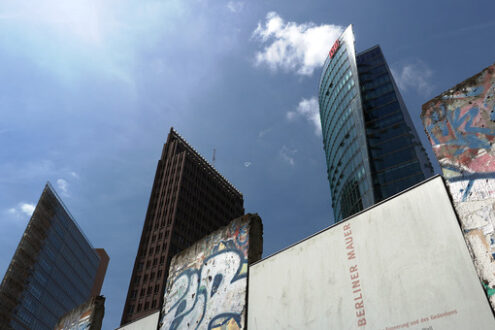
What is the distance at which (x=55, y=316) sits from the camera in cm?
8512

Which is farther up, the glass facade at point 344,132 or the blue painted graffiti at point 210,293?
the glass facade at point 344,132

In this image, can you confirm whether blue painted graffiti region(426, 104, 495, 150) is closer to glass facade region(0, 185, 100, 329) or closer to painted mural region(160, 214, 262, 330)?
painted mural region(160, 214, 262, 330)

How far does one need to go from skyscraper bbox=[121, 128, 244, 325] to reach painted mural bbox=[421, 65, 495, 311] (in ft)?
221

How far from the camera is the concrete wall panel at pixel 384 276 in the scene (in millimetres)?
7586

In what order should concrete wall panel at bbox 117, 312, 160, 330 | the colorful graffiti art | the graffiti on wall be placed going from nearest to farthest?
the colorful graffiti art → concrete wall panel at bbox 117, 312, 160, 330 → the graffiti on wall

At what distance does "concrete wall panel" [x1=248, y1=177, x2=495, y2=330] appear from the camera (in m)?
7.59

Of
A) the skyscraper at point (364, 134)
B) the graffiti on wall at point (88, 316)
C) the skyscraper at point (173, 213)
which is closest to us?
the graffiti on wall at point (88, 316)

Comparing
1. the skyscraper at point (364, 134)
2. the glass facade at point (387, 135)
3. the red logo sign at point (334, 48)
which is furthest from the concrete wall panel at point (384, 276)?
the red logo sign at point (334, 48)

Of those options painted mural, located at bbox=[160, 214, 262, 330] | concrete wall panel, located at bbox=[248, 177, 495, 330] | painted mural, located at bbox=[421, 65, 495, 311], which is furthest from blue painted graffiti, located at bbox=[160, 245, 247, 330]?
painted mural, located at bbox=[421, 65, 495, 311]

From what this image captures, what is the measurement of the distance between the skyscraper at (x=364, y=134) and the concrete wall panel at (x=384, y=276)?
37.6m

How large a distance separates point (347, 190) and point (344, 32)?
96.4ft

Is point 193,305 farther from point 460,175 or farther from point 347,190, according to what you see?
point 347,190

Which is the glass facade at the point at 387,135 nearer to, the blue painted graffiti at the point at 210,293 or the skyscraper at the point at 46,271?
the blue painted graffiti at the point at 210,293

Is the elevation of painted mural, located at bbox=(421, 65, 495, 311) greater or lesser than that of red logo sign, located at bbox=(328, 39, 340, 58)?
lesser
